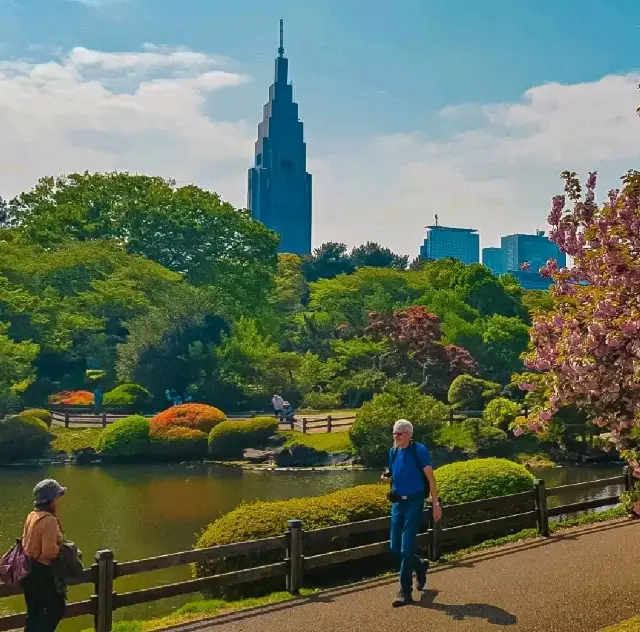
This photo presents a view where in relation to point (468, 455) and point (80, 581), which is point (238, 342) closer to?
point (468, 455)

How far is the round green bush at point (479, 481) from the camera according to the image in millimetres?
12242

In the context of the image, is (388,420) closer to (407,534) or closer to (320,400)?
(320,400)

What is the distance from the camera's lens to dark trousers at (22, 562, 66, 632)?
6324mm

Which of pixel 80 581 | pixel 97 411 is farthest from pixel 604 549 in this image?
pixel 97 411

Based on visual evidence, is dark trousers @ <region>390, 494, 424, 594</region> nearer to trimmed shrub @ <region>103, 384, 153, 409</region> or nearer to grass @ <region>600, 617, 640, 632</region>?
grass @ <region>600, 617, 640, 632</region>

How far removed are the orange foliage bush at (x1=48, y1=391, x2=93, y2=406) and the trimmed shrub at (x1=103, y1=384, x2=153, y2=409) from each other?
4.55 ft

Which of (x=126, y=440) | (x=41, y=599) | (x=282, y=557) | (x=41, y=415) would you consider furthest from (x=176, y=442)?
(x=41, y=599)

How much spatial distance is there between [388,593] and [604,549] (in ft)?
12.7

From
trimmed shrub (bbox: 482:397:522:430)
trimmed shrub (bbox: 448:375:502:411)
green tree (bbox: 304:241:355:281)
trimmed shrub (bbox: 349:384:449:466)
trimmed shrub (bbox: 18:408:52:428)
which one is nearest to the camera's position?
trimmed shrub (bbox: 349:384:449:466)

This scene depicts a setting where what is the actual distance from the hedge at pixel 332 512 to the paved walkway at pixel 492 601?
1507mm

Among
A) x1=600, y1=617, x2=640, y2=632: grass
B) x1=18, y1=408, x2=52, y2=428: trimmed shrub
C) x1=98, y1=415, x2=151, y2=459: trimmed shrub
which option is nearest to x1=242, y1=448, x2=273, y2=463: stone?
x1=98, y1=415, x2=151, y2=459: trimmed shrub

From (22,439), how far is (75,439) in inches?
86.4

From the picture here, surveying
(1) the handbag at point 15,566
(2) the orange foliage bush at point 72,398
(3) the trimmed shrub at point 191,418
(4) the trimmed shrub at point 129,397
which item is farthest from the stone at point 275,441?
(1) the handbag at point 15,566

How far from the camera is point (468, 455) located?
29453 millimetres
